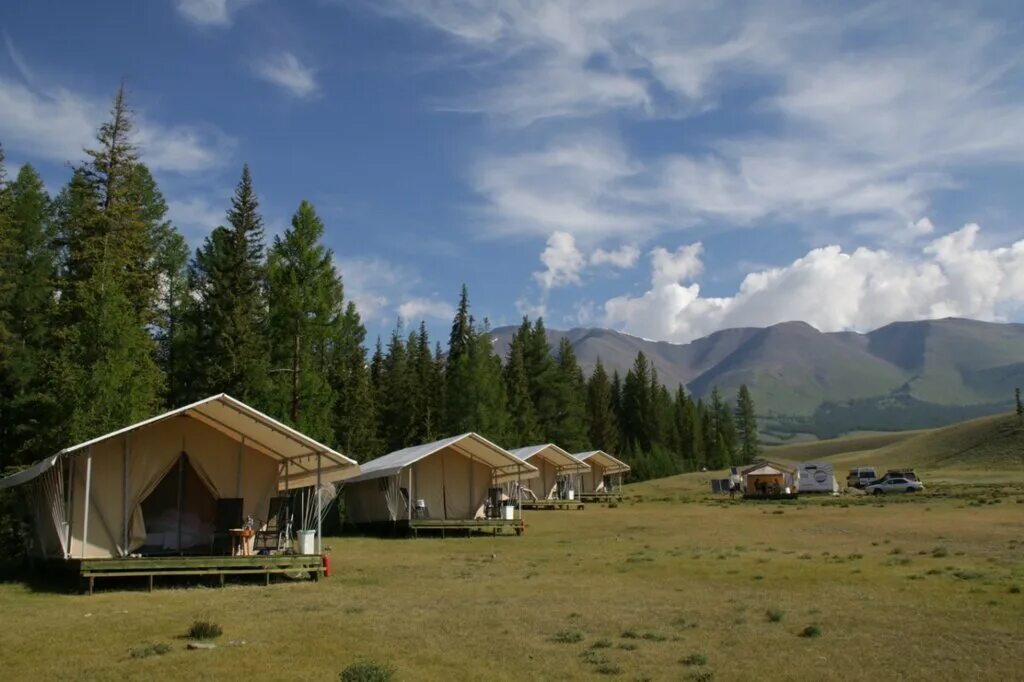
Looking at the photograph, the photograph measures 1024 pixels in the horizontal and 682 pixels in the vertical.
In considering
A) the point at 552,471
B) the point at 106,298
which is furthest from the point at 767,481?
the point at 106,298

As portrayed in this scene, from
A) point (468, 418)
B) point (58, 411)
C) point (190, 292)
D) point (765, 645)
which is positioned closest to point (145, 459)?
point (58, 411)

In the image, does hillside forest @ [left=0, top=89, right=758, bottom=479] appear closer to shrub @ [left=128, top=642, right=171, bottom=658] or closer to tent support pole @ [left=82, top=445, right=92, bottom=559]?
tent support pole @ [left=82, top=445, right=92, bottom=559]

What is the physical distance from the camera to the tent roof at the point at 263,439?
18.0 m

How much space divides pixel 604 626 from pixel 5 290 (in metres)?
24.2

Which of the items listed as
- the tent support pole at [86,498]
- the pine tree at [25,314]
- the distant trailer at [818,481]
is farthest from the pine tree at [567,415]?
the tent support pole at [86,498]

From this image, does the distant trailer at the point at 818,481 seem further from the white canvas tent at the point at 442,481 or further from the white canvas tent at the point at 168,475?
the white canvas tent at the point at 168,475

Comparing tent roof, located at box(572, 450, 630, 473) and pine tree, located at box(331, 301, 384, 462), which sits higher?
pine tree, located at box(331, 301, 384, 462)

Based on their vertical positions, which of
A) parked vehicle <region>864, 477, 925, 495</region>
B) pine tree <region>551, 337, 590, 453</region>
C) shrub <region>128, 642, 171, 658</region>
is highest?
pine tree <region>551, 337, 590, 453</region>

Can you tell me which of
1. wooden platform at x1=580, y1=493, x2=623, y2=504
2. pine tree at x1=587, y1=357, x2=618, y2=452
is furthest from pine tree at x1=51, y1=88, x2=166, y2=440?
pine tree at x1=587, y1=357, x2=618, y2=452

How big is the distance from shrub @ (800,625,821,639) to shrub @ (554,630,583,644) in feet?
9.35

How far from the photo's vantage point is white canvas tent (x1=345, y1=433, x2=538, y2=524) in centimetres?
3250

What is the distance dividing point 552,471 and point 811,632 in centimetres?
4302

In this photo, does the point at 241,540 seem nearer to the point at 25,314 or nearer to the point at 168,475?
the point at 168,475

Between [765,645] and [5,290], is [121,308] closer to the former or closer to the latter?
[5,290]
